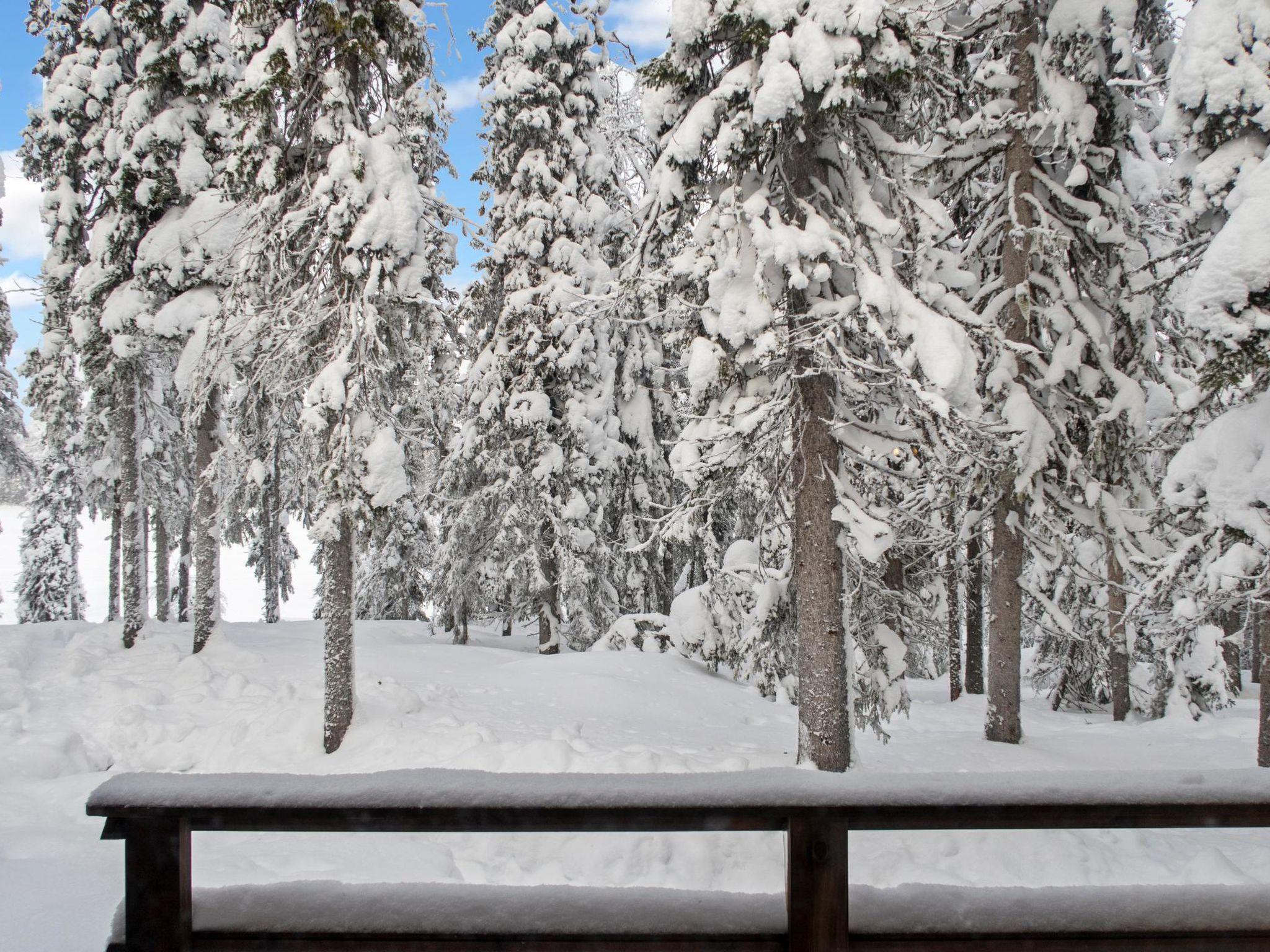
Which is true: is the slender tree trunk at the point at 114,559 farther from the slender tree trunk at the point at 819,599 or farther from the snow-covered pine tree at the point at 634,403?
the slender tree trunk at the point at 819,599

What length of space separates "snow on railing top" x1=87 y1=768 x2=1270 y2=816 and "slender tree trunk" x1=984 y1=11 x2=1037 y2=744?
33.9 feet

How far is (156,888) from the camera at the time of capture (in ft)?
8.53

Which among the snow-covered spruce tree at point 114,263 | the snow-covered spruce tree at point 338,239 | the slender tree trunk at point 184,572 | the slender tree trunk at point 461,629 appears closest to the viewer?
the snow-covered spruce tree at point 338,239

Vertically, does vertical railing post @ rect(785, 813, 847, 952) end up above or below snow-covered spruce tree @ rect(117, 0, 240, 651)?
below

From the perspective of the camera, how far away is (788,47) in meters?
7.54

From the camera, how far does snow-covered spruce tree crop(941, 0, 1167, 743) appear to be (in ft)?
37.9

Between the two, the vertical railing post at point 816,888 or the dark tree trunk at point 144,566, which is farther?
the dark tree trunk at point 144,566

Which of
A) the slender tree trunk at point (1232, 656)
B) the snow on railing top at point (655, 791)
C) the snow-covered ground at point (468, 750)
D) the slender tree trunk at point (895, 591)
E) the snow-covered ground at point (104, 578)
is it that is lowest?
the snow-covered ground at point (104, 578)

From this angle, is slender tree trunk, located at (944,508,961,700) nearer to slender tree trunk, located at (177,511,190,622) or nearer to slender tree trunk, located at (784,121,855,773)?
slender tree trunk, located at (784,121,855,773)

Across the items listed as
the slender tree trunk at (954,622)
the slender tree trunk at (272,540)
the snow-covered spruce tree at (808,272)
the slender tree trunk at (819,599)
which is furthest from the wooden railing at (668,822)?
the slender tree trunk at (272,540)

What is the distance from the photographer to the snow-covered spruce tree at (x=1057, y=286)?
37.9 feet

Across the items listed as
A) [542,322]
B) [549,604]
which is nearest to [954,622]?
[549,604]

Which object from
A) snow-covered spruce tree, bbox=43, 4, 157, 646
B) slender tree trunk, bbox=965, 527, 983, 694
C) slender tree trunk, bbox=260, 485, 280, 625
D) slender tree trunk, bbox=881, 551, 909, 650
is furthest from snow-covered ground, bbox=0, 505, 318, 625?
slender tree trunk, bbox=881, 551, 909, 650

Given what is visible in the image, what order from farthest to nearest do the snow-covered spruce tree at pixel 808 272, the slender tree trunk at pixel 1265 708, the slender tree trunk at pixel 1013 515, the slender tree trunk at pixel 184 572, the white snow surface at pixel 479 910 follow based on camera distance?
the slender tree trunk at pixel 184 572
the slender tree trunk at pixel 1013 515
the slender tree trunk at pixel 1265 708
the snow-covered spruce tree at pixel 808 272
the white snow surface at pixel 479 910
